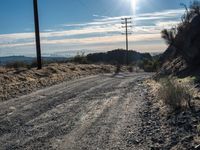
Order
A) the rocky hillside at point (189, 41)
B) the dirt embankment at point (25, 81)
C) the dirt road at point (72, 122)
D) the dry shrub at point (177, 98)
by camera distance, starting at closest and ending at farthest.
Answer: the dirt road at point (72, 122)
the dry shrub at point (177, 98)
the dirt embankment at point (25, 81)
the rocky hillside at point (189, 41)

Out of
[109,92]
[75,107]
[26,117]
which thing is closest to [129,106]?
[75,107]

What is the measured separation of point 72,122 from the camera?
14.8 meters

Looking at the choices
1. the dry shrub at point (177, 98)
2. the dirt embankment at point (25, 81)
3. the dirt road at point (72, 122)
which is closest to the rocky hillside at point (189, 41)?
the dirt road at point (72, 122)

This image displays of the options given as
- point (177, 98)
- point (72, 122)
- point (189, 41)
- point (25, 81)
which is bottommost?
point (25, 81)

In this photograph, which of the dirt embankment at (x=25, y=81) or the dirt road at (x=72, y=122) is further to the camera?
the dirt embankment at (x=25, y=81)

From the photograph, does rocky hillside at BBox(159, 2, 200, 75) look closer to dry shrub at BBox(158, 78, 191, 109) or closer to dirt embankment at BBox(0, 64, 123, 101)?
dirt embankment at BBox(0, 64, 123, 101)

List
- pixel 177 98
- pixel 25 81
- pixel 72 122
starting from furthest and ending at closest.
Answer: pixel 25 81 < pixel 177 98 < pixel 72 122

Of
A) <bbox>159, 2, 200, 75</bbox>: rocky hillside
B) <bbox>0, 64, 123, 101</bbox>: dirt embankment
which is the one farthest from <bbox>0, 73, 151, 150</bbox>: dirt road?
<bbox>159, 2, 200, 75</bbox>: rocky hillside

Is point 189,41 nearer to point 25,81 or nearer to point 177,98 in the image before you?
point 25,81

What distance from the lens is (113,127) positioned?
44.3ft

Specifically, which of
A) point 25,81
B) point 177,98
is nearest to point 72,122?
point 177,98

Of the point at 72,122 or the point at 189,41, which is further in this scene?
the point at 189,41

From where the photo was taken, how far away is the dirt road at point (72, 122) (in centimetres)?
1157

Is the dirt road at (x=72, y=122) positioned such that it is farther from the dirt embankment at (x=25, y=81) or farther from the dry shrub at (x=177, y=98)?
the dirt embankment at (x=25, y=81)
